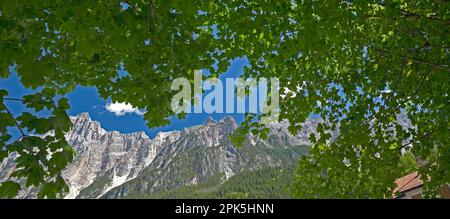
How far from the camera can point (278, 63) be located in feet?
26.9

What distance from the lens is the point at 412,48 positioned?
9570mm

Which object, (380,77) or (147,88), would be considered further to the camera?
(380,77)

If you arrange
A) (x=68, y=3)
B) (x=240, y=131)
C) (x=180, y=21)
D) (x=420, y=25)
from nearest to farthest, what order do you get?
1. (x=68, y=3)
2. (x=180, y=21)
3. (x=420, y=25)
4. (x=240, y=131)

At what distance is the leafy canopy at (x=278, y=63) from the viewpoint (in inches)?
163

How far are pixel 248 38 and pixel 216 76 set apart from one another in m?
1.24

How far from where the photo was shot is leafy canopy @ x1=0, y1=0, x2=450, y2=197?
13.6 feet

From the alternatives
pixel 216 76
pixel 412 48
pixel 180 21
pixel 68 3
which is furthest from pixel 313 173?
pixel 68 3

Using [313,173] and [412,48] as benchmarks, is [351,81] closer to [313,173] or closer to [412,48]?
[412,48]
